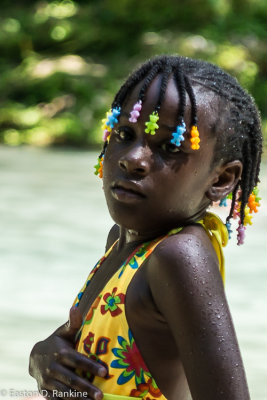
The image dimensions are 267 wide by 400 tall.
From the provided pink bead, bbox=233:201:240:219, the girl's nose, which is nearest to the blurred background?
pink bead, bbox=233:201:240:219

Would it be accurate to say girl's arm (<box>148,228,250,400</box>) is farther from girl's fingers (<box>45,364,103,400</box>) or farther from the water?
the water

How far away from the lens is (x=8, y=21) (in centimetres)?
1662

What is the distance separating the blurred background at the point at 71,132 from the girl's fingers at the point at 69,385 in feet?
7.61

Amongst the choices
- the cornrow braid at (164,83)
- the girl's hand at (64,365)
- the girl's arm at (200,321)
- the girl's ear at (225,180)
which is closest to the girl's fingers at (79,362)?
the girl's hand at (64,365)

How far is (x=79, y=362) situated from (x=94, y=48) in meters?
15.5

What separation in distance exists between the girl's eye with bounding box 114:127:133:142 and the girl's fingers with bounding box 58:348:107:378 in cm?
48

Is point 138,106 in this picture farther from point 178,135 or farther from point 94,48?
point 94,48

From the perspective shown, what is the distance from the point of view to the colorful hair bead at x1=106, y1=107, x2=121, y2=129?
5.97 ft

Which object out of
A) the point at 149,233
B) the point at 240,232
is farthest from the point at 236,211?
the point at 149,233

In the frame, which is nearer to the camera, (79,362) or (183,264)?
(183,264)

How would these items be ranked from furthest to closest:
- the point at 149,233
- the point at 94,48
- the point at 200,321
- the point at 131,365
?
the point at 94,48
the point at 149,233
the point at 131,365
the point at 200,321

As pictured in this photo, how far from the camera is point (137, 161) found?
5.51ft

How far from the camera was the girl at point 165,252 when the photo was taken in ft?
4.99

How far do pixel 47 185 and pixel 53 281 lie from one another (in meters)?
4.09
